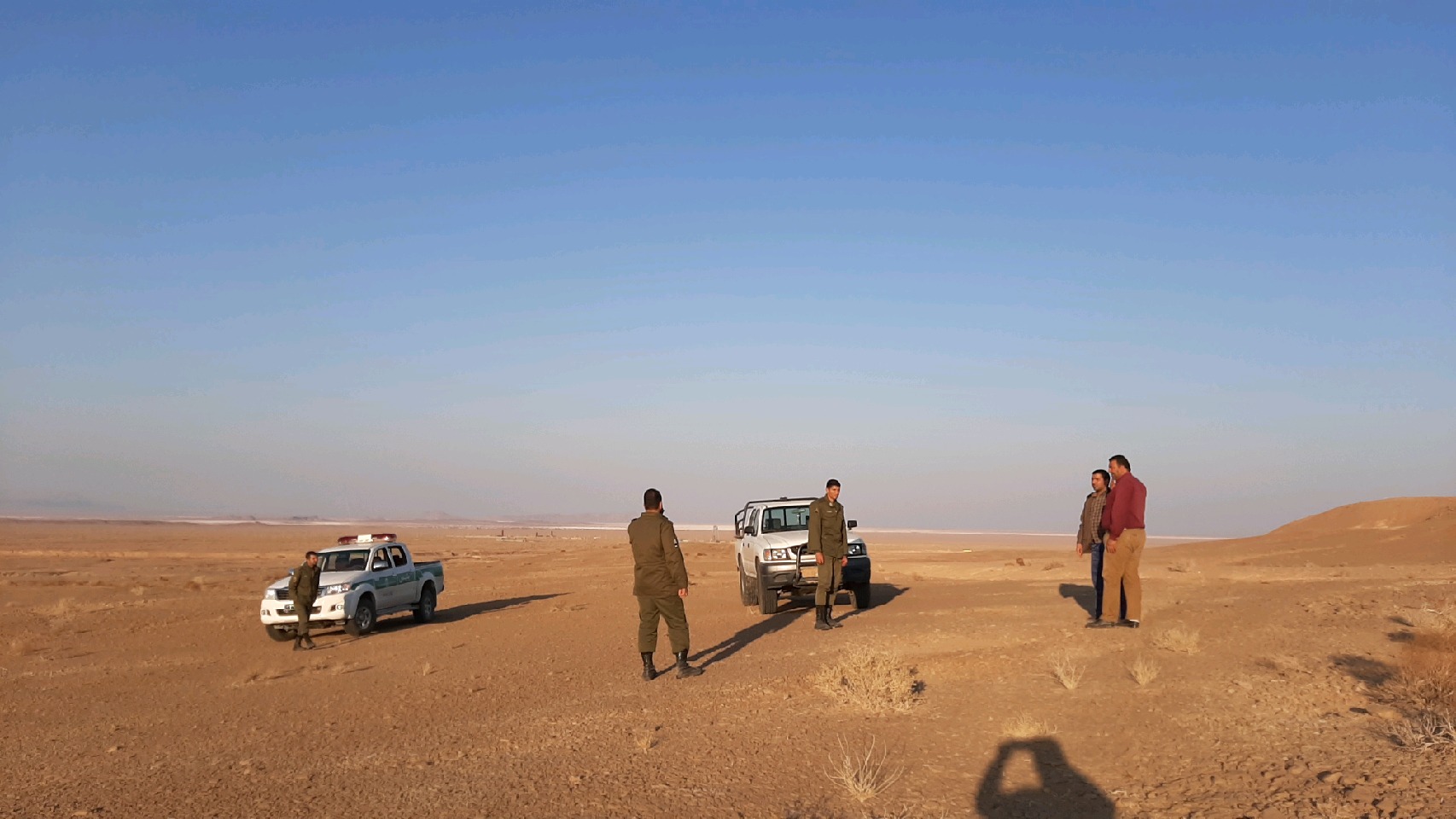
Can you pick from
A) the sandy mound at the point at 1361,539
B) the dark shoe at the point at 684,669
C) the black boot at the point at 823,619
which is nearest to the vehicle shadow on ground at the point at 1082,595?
the black boot at the point at 823,619

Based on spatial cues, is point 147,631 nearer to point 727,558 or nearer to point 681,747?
point 681,747

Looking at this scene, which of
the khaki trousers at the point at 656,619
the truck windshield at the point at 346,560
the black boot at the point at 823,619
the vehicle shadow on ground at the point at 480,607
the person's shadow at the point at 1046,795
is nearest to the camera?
the person's shadow at the point at 1046,795

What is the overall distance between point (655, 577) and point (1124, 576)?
6.36m

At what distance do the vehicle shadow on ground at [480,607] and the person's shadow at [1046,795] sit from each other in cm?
1631

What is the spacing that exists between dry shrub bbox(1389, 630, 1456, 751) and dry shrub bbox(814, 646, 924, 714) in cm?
409

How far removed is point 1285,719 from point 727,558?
35.6 metres

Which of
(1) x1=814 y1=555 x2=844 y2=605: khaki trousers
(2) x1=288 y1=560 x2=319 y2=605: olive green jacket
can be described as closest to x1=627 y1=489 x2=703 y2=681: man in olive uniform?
(1) x1=814 y1=555 x2=844 y2=605: khaki trousers

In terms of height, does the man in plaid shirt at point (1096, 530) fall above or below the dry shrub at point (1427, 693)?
above

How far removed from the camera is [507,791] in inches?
285

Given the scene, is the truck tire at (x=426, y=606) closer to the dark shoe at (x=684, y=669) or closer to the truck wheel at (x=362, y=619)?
the truck wheel at (x=362, y=619)

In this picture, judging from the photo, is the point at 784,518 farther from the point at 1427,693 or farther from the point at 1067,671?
the point at 1427,693

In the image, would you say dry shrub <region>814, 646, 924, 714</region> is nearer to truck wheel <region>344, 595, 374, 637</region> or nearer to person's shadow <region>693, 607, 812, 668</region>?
person's shadow <region>693, 607, 812, 668</region>

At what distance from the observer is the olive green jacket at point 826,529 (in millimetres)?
15172

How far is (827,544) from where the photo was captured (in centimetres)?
1527
